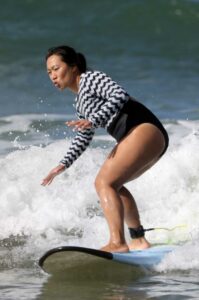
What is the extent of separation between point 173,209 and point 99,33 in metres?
9.84

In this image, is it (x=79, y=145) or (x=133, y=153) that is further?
(x=79, y=145)

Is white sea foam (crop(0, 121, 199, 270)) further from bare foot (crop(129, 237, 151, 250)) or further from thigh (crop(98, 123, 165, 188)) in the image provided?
thigh (crop(98, 123, 165, 188))

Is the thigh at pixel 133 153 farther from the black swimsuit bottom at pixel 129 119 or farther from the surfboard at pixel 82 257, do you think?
the surfboard at pixel 82 257

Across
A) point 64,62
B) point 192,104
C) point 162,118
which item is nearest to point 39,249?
point 64,62

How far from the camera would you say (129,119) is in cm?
681

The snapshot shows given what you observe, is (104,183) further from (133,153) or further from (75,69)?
(75,69)

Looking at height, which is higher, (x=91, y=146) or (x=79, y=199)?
(x=91, y=146)

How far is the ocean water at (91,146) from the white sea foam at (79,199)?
0.01 metres

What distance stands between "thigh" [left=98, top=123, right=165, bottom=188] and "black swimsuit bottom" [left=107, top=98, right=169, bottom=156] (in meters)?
0.04

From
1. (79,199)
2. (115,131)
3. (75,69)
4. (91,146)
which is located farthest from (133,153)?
(91,146)

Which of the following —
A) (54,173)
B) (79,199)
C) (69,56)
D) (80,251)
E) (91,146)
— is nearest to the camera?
(80,251)

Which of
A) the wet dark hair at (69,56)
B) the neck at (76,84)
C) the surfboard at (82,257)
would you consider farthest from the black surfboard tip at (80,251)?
the wet dark hair at (69,56)

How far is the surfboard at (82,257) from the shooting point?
6613 millimetres

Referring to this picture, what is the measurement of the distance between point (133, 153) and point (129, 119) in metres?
0.24
